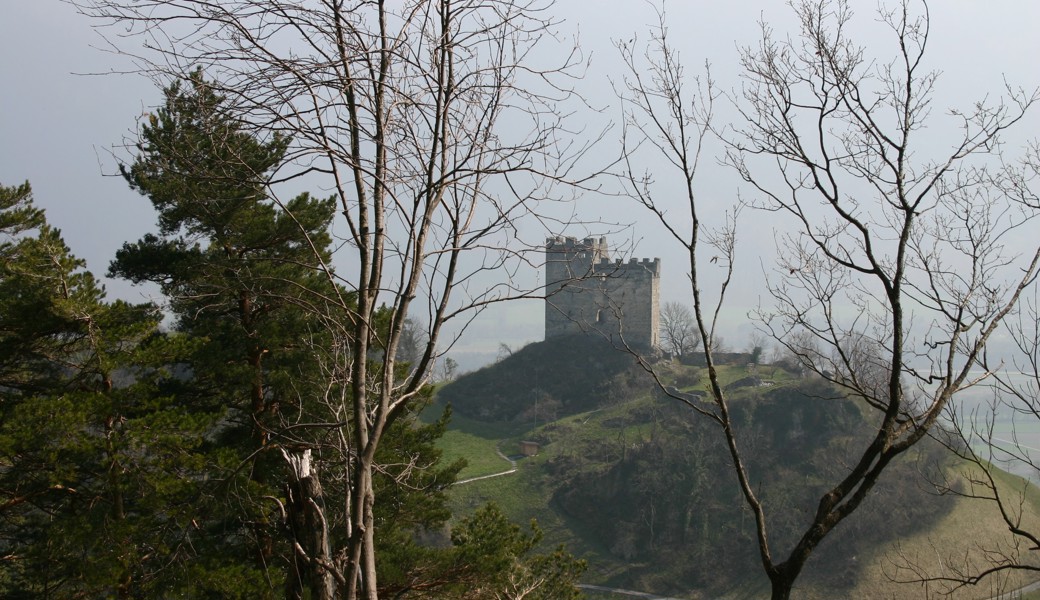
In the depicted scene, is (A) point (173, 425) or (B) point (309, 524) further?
(A) point (173, 425)

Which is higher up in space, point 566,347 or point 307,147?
point 566,347

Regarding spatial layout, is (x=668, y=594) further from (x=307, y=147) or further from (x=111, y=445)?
(x=307, y=147)

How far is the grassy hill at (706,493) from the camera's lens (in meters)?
29.4

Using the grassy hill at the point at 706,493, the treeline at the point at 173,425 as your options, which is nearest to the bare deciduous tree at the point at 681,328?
the grassy hill at the point at 706,493

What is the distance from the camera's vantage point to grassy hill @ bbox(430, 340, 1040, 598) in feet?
96.5

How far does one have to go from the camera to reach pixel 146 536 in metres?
8.17

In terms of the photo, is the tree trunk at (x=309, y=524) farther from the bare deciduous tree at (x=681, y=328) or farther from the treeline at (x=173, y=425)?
the bare deciduous tree at (x=681, y=328)

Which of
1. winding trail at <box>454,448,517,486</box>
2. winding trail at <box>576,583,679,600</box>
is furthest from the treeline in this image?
winding trail at <box>454,448,517,486</box>

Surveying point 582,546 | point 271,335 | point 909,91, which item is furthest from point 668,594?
point 909,91

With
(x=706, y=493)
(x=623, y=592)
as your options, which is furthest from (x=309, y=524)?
(x=706, y=493)

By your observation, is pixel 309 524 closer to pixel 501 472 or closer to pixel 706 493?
pixel 706 493

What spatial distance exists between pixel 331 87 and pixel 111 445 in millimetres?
6874

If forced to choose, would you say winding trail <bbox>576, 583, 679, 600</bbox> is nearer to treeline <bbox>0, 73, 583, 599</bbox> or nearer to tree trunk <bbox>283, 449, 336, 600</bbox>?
treeline <bbox>0, 73, 583, 599</bbox>

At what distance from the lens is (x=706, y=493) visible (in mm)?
34844
